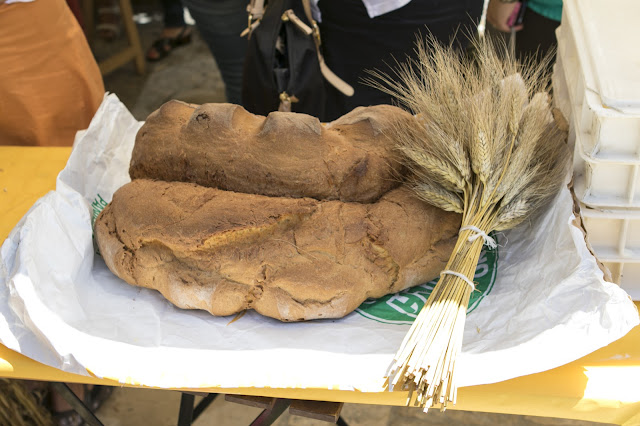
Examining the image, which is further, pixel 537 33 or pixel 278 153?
pixel 537 33

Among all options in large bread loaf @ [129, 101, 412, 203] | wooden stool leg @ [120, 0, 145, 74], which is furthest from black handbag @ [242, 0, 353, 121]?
wooden stool leg @ [120, 0, 145, 74]

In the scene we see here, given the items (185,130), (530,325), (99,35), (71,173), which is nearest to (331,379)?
(530,325)

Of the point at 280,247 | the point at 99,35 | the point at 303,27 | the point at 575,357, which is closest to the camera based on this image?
the point at 575,357

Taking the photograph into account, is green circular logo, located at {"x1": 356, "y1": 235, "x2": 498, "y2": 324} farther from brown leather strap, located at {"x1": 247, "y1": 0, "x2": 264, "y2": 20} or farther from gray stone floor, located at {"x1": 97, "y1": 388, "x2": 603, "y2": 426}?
brown leather strap, located at {"x1": 247, "y1": 0, "x2": 264, "y2": 20}

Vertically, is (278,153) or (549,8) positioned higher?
(549,8)

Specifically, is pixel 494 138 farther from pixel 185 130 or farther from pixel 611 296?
pixel 185 130

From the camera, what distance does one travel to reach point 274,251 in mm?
1189

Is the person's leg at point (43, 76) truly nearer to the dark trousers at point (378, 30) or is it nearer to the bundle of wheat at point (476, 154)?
the dark trousers at point (378, 30)

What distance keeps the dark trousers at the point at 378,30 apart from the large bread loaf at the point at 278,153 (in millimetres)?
532

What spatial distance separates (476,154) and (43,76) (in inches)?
59.0

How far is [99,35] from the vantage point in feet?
15.1

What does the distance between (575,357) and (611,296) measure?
13 cm

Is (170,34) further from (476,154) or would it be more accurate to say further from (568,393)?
(568,393)

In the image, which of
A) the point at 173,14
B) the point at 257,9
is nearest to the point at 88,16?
the point at 173,14
